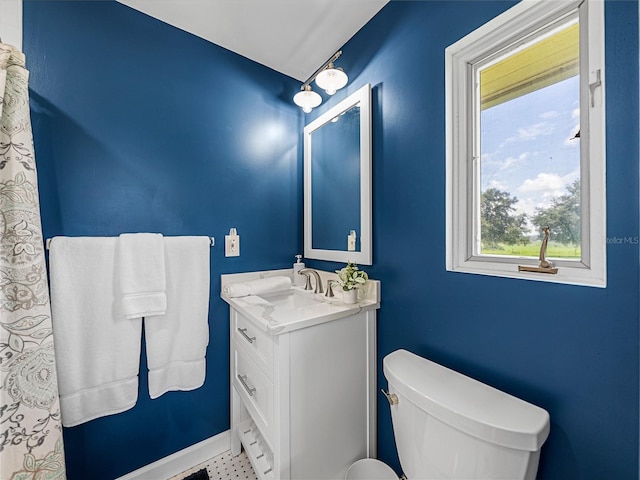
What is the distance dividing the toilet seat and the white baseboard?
0.76 m

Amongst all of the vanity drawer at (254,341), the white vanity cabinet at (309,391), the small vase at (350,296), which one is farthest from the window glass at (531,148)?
the vanity drawer at (254,341)

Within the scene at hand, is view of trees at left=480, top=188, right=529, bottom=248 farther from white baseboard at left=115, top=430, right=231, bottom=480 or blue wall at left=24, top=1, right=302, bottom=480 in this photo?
white baseboard at left=115, top=430, right=231, bottom=480

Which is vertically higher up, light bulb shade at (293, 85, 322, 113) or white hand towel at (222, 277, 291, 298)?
light bulb shade at (293, 85, 322, 113)

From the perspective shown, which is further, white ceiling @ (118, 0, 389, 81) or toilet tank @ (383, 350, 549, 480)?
white ceiling @ (118, 0, 389, 81)

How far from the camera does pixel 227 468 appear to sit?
1347 millimetres

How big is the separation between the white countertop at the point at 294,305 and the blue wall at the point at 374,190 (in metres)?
0.08

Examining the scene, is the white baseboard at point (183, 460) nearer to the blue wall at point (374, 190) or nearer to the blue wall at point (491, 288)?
the blue wall at point (374, 190)

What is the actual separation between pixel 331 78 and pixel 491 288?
1172 mm

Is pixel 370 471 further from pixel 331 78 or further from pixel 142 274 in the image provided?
pixel 331 78

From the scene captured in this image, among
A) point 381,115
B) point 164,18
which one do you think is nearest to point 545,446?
point 381,115

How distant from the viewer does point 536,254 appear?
31.5 inches

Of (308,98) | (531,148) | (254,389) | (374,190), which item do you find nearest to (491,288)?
(531,148)

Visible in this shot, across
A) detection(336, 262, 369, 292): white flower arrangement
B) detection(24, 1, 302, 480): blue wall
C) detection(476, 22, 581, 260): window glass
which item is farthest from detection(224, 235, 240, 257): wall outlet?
detection(476, 22, 581, 260): window glass

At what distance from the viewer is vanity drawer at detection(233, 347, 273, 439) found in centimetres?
102
